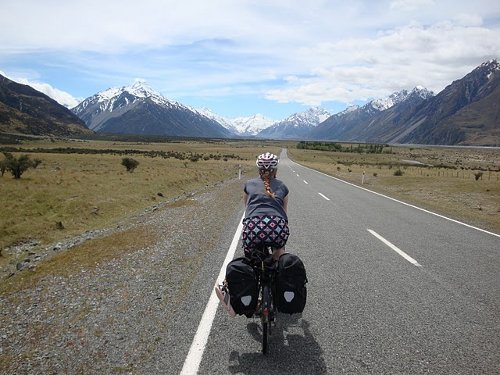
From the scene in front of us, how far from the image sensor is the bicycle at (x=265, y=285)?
4.27m

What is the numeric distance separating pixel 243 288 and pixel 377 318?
6.65 feet

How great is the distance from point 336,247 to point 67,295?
5.49 m

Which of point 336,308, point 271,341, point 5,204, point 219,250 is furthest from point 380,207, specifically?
point 5,204

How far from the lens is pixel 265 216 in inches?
183

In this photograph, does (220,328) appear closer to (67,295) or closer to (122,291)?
(122,291)

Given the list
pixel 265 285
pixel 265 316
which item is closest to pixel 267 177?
pixel 265 285

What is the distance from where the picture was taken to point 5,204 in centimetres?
1819

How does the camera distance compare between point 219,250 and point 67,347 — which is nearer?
point 67,347

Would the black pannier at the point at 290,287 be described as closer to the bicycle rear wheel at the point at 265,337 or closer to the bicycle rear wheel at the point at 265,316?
the bicycle rear wheel at the point at 265,316

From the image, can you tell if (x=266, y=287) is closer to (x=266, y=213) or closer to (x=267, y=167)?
(x=266, y=213)

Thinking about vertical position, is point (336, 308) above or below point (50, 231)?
above

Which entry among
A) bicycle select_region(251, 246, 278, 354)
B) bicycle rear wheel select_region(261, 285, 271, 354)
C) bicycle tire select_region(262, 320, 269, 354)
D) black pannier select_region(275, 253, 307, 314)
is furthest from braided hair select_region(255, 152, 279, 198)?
bicycle tire select_region(262, 320, 269, 354)

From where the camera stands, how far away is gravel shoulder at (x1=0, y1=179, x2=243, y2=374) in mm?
4219

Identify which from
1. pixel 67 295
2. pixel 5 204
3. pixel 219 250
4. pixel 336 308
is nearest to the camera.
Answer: pixel 336 308
